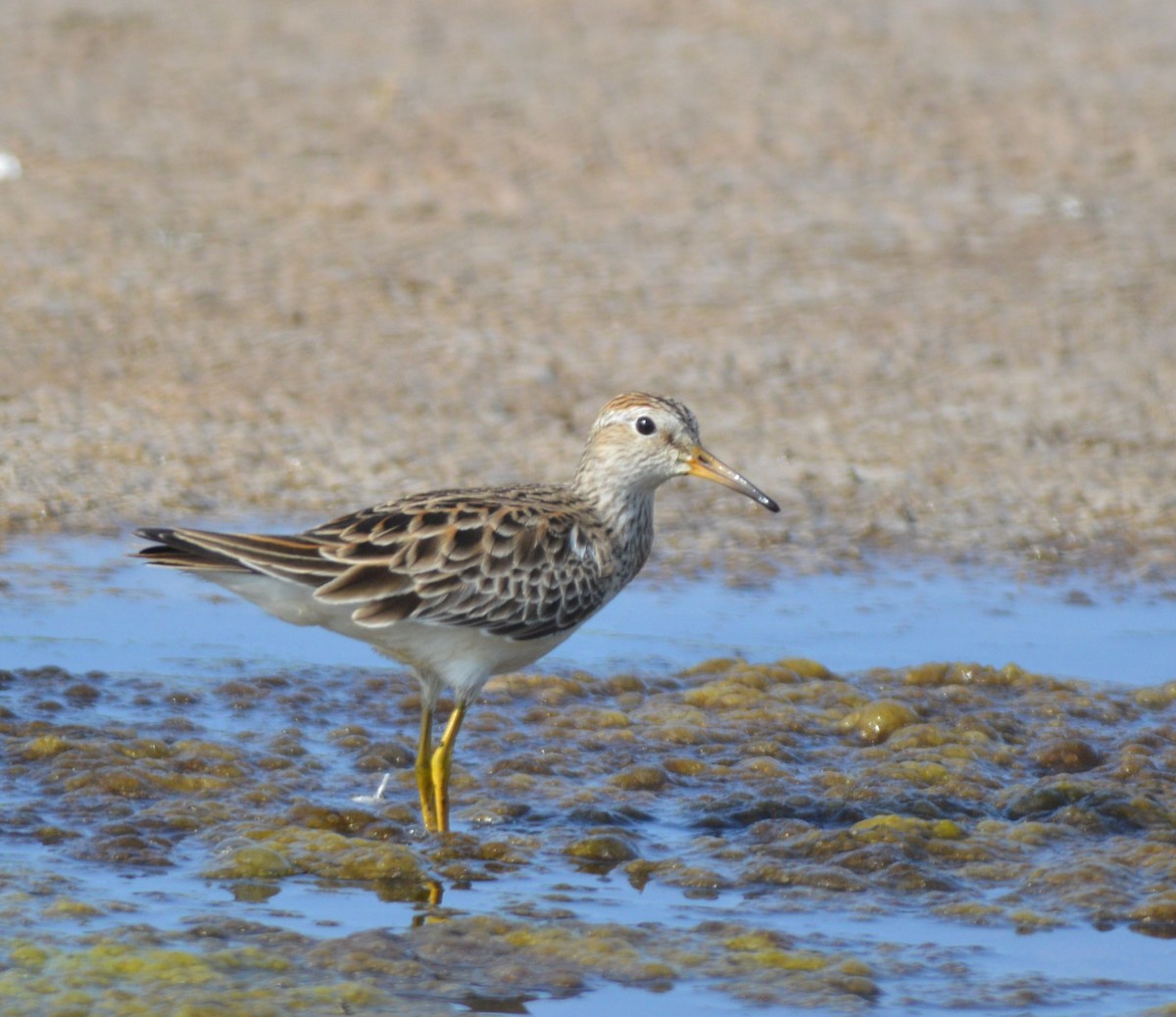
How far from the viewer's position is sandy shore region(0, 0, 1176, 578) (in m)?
10.1

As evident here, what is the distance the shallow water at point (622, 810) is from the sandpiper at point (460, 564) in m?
0.51

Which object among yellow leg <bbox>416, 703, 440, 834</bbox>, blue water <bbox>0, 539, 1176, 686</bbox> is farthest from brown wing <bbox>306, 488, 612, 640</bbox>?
blue water <bbox>0, 539, 1176, 686</bbox>

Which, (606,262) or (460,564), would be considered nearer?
(460,564)

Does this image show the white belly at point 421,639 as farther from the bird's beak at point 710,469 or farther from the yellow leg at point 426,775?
the bird's beak at point 710,469

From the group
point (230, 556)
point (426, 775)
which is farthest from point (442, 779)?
point (230, 556)

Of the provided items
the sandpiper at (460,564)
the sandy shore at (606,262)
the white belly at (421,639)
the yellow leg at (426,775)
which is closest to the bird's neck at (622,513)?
the sandpiper at (460,564)

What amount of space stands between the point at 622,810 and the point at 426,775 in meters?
0.69

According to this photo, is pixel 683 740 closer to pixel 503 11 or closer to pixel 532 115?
pixel 532 115

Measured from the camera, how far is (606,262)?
12695 millimetres

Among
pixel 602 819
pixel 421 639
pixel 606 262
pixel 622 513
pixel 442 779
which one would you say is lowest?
pixel 602 819

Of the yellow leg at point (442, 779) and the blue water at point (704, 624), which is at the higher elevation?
the blue water at point (704, 624)

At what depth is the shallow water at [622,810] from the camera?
5.92 metres

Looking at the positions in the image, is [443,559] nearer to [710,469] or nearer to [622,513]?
[622,513]

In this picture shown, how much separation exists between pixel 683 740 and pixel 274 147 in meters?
7.57
